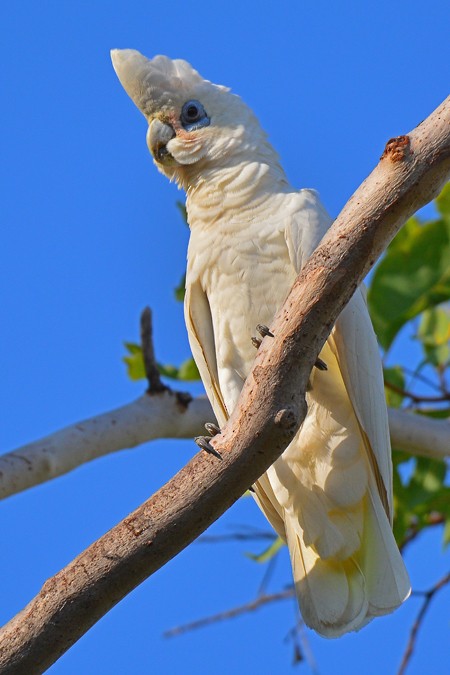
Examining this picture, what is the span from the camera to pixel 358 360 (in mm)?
2953

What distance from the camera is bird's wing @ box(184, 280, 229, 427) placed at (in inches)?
130

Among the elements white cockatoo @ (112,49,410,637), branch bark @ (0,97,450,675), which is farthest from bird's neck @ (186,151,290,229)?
branch bark @ (0,97,450,675)

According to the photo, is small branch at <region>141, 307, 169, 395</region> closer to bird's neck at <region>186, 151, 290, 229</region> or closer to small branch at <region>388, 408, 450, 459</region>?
bird's neck at <region>186, 151, 290, 229</region>

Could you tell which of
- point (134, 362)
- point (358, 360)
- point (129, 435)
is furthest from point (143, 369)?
point (358, 360)

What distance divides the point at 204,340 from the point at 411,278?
1.15m

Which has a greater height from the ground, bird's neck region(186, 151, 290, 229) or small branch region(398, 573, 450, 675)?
bird's neck region(186, 151, 290, 229)

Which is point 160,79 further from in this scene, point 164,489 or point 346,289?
point 164,489

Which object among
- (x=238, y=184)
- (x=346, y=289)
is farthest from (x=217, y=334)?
(x=346, y=289)

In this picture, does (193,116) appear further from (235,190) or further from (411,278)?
(411,278)

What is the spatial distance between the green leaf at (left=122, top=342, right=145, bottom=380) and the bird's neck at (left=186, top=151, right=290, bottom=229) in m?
0.98

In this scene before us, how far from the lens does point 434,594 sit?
4.15 metres

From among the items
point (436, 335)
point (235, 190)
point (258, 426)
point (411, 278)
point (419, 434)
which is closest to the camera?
point (258, 426)

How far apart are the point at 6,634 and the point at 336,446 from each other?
1405 mm

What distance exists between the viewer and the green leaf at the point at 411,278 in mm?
3967
